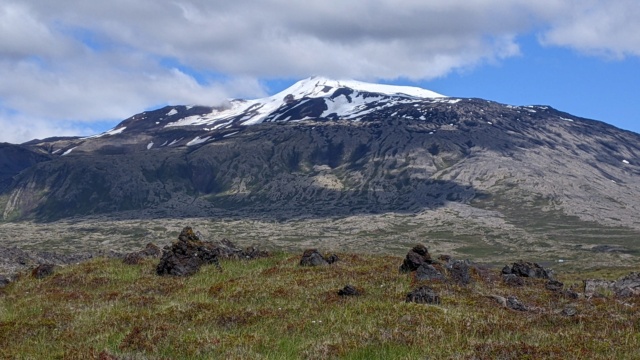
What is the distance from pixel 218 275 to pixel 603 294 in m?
17.2

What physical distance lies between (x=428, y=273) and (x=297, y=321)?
968 cm

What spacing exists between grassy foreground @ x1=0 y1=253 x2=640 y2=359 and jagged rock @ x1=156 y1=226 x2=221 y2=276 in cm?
164

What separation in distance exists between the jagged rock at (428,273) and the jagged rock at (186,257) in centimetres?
1072

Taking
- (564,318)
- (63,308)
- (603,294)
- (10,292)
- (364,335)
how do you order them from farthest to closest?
(10,292), (603,294), (63,308), (564,318), (364,335)

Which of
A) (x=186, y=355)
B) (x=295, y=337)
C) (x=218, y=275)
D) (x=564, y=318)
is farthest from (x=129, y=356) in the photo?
(x=218, y=275)

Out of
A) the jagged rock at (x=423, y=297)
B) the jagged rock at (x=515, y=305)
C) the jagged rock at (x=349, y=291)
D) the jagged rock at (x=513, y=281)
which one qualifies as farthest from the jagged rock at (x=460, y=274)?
the jagged rock at (x=349, y=291)

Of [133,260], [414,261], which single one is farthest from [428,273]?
[133,260]

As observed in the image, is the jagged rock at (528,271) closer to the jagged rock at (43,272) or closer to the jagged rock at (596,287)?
the jagged rock at (596,287)

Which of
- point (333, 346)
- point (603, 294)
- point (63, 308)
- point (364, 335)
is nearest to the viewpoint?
point (333, 346)

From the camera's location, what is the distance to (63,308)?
65.8 feet

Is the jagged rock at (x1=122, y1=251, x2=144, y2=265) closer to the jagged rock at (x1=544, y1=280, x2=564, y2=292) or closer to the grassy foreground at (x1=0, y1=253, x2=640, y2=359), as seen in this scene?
the grassy foreground at (x1=0, y1=253, x2=640, y2=359)

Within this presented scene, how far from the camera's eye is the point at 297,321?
16.7 meters

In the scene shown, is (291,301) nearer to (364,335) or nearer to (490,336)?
(364,335)

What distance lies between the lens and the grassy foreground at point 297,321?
43.4 ft
